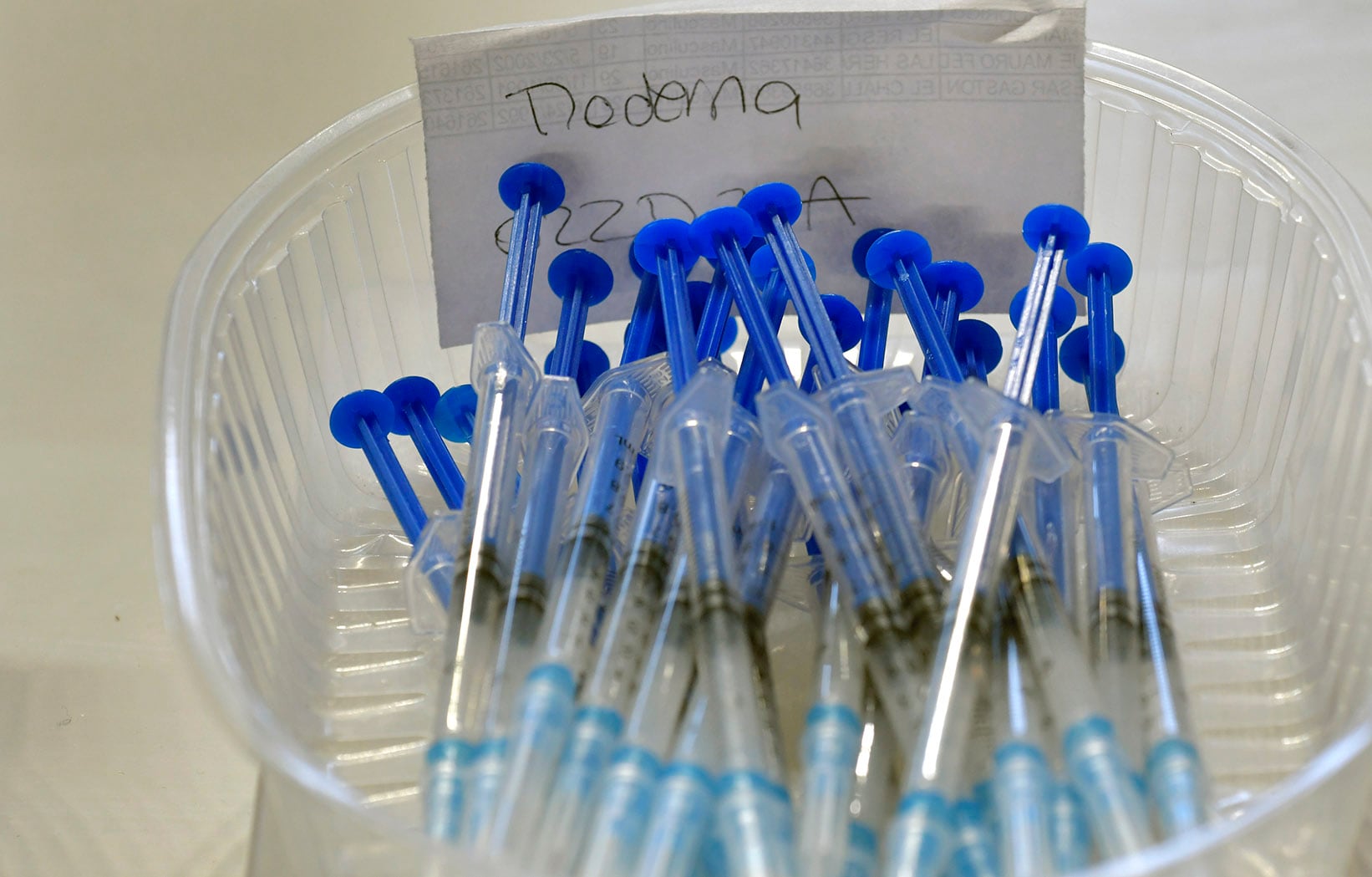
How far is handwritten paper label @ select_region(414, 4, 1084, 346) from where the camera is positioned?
0.72 m

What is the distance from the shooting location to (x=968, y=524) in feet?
1.69

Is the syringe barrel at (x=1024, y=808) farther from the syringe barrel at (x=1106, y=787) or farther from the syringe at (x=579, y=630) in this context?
the syringe at (x=579, y=630)

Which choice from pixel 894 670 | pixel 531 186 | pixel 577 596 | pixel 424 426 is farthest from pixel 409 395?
pixel 894 670

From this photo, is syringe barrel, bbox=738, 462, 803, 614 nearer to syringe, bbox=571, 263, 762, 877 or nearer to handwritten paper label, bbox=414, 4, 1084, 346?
syringe, bbox=571, 263, 762, 877

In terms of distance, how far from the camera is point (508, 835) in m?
0.43

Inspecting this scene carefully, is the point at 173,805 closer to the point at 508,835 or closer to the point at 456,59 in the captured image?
the point at 508,835

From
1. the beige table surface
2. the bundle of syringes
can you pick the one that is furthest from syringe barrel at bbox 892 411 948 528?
the beige table surface

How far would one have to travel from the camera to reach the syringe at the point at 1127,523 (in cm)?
45

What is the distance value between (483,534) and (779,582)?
4.8 inches

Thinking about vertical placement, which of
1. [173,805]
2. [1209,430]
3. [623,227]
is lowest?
[173,805]

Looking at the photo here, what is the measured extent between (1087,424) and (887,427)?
0.09m

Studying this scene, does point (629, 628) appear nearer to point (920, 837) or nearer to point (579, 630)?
point (579, 630)

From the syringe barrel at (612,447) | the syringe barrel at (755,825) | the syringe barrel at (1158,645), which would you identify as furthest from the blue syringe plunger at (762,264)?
the syringe barrel at (755,825)

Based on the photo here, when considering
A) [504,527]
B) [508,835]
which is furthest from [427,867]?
[504,527]
